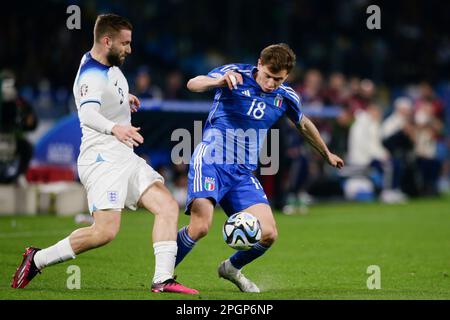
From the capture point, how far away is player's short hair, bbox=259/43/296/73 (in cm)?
827

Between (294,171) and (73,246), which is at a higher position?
(73,246)

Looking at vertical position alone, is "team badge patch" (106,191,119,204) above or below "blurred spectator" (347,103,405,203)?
above

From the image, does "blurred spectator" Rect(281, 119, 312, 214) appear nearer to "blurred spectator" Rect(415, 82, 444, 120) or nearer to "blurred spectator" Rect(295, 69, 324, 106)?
"blurred spectator" Rect(295, 69, 324, 106)

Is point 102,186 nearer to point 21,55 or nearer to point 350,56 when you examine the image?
point 21,55

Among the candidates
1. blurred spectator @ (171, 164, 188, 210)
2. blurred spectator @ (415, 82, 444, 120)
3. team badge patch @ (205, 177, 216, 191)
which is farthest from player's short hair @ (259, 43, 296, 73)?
blurred spectator @ (415, 82, 444, 120)

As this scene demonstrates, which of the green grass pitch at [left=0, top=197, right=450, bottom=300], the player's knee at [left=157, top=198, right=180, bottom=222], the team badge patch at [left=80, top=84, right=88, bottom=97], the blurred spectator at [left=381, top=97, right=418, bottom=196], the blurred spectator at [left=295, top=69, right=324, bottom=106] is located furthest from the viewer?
the blurred spectator at [left=381, top=97, right=418, bottom=196]

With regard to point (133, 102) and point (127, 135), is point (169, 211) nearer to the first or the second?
point (127, 135)

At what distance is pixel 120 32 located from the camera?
317 inches

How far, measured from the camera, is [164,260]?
26.3ft

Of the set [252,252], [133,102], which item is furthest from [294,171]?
[133,102]

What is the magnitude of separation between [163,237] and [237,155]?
1.10m

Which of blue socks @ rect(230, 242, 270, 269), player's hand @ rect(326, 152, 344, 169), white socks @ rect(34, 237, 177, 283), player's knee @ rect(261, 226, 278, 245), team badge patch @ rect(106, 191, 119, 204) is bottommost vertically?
blue socks @ rect(230, 242, 270, 269)

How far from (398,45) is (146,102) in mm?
14595

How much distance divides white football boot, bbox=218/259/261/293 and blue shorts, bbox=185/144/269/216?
464 millimetres
